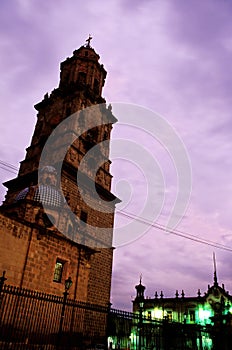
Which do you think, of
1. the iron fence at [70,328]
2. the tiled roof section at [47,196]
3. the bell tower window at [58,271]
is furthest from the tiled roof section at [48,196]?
the iron fence at [70,328]

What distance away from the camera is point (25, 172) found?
97.5ft

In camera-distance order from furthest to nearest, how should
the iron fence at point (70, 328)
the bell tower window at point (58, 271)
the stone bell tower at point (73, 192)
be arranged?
1. the stone bell tower at point (73, 192)
2. the bell tower window at point (58, 271)
3. the iron fence at point (70, 328)

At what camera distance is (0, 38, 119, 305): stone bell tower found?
19734mm

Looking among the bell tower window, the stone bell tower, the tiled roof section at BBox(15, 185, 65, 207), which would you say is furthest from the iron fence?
the tiled roof section at BBox(15, 185, 65, 207)

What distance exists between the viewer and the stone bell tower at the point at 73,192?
1973 cm

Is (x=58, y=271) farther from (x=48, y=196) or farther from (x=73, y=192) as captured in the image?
(x=73, y=192)

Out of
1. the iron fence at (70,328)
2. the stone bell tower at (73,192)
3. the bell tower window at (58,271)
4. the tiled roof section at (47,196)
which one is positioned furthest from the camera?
the tiled roof section at (47,196)

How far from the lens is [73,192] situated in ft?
87.9

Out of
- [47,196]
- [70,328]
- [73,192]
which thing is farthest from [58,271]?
[73,192]

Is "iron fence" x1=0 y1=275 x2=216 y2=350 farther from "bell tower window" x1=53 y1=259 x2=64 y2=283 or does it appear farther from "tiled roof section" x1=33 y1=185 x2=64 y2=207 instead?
"tiled roof section" x1=33 y1=185 x2=64 y2=207

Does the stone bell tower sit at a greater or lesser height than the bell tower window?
greater

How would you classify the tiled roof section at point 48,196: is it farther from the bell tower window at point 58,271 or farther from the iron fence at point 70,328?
the iron fence at point 70,328

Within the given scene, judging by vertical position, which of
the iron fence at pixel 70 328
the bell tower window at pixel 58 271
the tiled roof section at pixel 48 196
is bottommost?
the iron fence at pixel 70 328

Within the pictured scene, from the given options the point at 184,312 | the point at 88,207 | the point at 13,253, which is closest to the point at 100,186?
the point at 88,207
